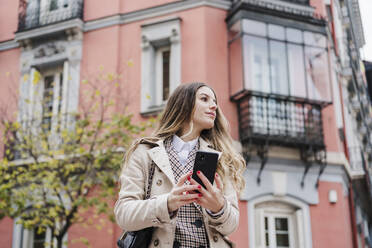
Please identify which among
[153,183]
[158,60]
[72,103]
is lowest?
[153,183]

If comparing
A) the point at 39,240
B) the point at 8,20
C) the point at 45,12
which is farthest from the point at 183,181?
the point at 8,20

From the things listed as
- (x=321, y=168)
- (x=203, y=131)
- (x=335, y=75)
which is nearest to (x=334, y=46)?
(x=335, y=75)

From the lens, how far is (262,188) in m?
11.2

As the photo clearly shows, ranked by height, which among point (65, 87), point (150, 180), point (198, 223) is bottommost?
point (198, 223)

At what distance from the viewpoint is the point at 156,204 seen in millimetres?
2445

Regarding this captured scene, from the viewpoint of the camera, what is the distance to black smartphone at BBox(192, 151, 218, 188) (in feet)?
7.93

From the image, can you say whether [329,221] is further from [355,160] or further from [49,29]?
[49,29]

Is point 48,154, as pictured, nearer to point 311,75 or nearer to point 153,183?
point 311,75

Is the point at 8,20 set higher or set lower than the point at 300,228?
higher

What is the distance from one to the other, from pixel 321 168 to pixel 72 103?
6614 millimetres

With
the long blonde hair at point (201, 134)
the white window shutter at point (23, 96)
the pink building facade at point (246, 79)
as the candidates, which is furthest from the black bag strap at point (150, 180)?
the white window shutter at point (23, 96)

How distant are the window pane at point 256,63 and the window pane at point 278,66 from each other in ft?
0.51

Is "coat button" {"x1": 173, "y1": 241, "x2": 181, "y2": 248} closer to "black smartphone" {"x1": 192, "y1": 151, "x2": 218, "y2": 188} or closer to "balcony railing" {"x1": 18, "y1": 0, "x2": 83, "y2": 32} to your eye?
"black smartphone" {"x1": 192, "y1": 151, "x2": 218, "y2": 188}

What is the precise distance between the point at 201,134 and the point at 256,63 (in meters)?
9.08
